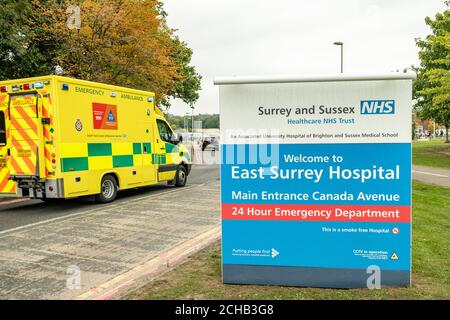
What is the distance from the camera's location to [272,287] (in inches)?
175

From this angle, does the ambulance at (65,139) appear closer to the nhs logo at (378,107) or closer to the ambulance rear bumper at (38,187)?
the ambulance rear bumper at (38,187)

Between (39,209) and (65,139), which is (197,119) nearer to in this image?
(39,209)

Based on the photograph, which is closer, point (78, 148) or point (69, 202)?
point (78, 148)

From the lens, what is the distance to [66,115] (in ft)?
32.6

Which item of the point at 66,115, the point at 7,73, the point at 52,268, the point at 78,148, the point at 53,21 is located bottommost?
the point at 52,268

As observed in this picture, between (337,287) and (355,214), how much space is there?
763 mm

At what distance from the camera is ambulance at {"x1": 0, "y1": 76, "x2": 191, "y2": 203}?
9773 millimetres

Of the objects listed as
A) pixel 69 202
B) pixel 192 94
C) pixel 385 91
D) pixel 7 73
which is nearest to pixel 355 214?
pixel 385 91

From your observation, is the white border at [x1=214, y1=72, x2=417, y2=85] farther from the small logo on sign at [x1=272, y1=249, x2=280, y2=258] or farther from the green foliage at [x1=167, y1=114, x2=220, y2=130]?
the green foliage at [x1=167, y1=114, x2=220, y2=130]

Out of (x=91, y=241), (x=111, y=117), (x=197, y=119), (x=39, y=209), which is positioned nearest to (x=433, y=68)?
(x=111, y=117)

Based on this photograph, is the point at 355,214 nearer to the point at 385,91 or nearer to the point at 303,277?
the point at 303,277

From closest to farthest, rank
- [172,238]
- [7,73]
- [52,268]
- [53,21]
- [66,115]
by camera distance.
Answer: [52,268] < [172,238] < [66,115] < [7,73] < [53,21]

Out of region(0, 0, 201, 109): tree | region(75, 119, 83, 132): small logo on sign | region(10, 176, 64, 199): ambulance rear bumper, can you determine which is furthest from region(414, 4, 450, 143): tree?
region(10, 176, 64, 199): ambulance rear bumper

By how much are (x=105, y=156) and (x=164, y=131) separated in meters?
2.97
